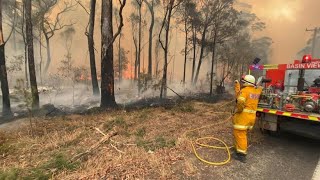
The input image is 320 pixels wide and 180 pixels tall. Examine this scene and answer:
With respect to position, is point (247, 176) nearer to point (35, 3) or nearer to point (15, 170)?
point (15, 170)

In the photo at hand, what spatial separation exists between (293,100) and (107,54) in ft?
26.9

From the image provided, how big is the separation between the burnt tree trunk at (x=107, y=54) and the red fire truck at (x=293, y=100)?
22.0 ft

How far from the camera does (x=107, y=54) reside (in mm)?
12000

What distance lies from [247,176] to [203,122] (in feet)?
13.5

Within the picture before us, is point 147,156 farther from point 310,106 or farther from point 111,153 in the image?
point 310,106

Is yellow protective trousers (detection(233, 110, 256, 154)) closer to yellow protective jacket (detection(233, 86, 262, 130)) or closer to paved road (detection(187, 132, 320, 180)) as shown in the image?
yellow protective jacket (detection(233, 86, 262, 130))

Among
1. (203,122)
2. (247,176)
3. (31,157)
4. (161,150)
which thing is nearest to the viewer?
(247,176)

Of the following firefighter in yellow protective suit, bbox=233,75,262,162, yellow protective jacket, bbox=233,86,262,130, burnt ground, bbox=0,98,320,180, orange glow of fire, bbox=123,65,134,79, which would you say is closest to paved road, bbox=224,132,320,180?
burnt ground, bbox=0,98,320,180

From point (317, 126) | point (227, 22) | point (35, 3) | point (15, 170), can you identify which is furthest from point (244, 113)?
point (35, 3)

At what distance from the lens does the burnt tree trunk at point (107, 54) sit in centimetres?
1184

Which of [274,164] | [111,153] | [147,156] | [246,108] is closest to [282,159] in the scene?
[274,164]

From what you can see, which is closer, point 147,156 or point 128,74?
point 147,156

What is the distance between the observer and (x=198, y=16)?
91.1 ft

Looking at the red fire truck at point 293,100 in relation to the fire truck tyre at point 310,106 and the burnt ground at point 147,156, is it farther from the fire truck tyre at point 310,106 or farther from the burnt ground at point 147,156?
the burnt ground at point 147,156
